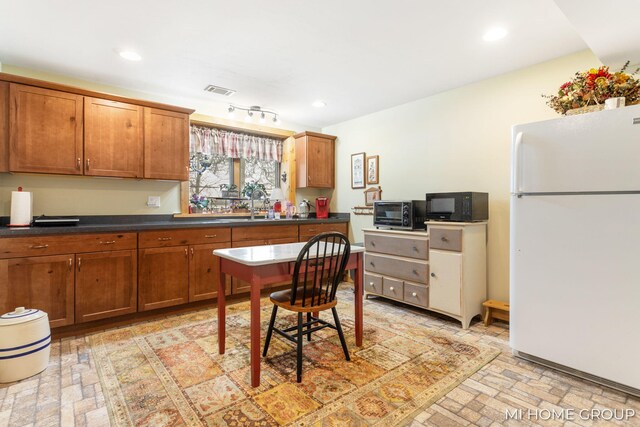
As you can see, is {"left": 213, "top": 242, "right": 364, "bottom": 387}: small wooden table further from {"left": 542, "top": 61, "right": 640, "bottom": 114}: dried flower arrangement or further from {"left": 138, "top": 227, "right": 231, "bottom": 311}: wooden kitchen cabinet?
{"left": 542, "top": 61, "right": 640, "bottom": 114}: dried flower arrangement

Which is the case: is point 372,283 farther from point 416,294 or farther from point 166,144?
point 166,144

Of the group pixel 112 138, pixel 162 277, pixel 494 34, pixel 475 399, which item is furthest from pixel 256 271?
pixel 494 34

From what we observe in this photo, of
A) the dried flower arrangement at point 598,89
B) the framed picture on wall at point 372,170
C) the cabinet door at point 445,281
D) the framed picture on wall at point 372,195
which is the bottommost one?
the cabinet door at point 445,281

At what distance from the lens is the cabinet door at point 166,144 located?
11.1 feet

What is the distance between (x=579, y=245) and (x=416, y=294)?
157cm

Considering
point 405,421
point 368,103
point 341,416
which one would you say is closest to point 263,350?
point 341,416

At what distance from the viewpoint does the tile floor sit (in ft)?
5.52

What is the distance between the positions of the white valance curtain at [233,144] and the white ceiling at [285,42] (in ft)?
2.07

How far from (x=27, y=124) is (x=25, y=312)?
1.64 metres

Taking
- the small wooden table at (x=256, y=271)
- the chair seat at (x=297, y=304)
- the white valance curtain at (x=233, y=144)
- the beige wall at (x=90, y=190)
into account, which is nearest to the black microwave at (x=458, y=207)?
the small wooden table at (x=256, y=271)

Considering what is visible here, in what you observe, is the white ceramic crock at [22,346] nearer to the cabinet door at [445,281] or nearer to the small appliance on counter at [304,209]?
the cabinet door at [445,281]

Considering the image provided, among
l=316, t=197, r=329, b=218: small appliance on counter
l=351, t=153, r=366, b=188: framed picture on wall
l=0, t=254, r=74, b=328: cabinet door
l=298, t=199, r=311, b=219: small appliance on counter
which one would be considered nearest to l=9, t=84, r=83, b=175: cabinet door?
l=0, t=254, r=74, b=328: cabinet door

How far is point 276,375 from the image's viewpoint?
2123 millimetres

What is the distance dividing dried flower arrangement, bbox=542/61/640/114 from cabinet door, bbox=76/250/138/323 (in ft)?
12.5
